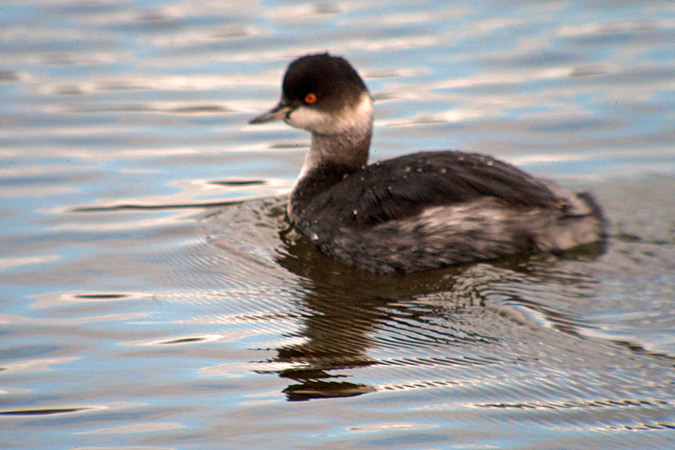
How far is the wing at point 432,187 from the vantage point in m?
5.40

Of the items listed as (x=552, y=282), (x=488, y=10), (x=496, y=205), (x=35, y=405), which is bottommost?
(x=35, y=405)

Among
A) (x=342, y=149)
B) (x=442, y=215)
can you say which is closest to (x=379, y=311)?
(x=442, y=215)

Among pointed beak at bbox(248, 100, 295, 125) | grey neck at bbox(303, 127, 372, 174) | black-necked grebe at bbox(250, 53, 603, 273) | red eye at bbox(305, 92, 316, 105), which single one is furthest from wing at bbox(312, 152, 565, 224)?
pointed beak at bbox(248, 100, 295, 125)

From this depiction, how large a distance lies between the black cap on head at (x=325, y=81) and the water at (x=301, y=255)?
89cm

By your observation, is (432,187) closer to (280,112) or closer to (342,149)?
(342,149)

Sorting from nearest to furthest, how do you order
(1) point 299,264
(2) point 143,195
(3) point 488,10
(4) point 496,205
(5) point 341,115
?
(4) point 496,205 → (1) point 299,264 → (5) point 341,115 → (2) point 143,195 → (3) point 488,10

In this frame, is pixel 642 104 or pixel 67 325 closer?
pixel 67 325

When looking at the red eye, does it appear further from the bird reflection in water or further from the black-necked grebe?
the bird reflection in water

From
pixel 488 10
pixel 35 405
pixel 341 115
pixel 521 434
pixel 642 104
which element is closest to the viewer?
pixel 521 434

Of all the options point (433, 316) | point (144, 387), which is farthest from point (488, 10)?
point (144, 387)

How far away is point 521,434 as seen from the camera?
3.62m

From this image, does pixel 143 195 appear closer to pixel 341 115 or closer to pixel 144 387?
pixel 341 115

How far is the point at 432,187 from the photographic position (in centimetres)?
543

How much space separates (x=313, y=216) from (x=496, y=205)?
46.9 inches
